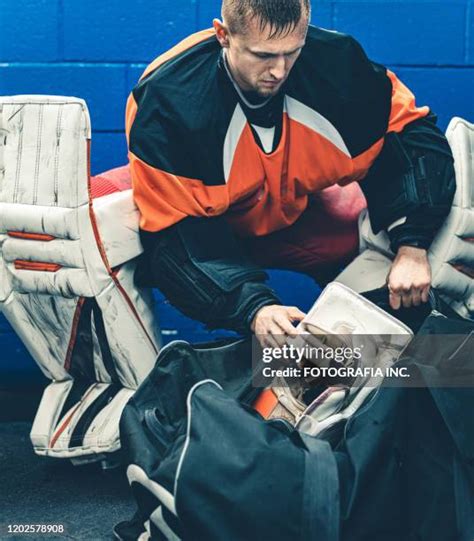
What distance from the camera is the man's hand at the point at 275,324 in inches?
76.6

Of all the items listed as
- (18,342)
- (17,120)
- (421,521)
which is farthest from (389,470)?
(18,342)

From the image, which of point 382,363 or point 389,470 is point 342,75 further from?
point 389,470

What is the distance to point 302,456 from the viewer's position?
1712 millimetres

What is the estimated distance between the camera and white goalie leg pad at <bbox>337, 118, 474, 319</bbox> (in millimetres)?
2221

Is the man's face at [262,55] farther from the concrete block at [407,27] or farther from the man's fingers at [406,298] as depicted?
the concrete block at [407,27]

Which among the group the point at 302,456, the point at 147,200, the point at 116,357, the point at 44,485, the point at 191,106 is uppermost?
the point at 191,106

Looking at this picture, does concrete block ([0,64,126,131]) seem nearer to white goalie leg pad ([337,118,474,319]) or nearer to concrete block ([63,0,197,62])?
concrete block ([63,0,197,62])

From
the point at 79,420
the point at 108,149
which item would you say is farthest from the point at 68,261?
the point at 108,149

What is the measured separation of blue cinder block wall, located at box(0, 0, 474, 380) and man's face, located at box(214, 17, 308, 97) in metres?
0.55

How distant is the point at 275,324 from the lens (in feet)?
6.45

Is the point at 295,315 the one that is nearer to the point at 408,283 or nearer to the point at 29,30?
the point at 408,283

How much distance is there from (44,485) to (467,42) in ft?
4.87

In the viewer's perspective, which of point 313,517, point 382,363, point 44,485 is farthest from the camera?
point 44,485

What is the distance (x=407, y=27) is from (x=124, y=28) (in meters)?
0.71
